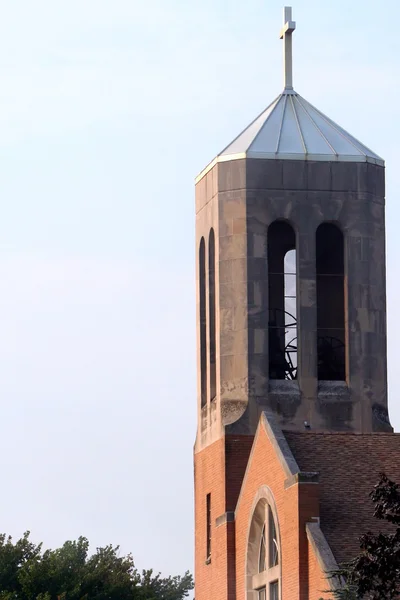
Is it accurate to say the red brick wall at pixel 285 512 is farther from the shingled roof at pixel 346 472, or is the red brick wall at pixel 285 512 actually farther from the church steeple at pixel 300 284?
the church steeple at pixel 300 284

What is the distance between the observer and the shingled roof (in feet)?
120

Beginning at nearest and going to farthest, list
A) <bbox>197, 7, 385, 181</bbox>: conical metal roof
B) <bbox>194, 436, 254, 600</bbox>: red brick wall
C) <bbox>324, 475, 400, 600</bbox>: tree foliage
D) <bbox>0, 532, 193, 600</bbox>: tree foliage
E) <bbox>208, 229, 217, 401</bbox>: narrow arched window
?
<bbox>324, 475, 400, 600</bbox>: tree foliage < <bbox>194, 436, 254, 600</bbox>: red brick wall < <bbox>197, 7, 385, 181</bbox>: conical metal roof < <bbox>208, 229, 217, 401</bbox>: narrow arched window < <bbox>0, 532, 193, 600</bbox>: tree foliage

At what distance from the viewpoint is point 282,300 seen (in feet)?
154

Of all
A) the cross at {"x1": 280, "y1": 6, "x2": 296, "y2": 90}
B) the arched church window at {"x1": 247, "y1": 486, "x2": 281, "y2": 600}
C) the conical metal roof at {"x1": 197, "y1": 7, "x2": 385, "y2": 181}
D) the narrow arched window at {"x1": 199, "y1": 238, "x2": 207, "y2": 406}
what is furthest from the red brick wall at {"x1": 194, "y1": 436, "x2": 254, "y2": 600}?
the cross at {"x1": 280, "y1": 6, "x2": 296, "y2": 90}

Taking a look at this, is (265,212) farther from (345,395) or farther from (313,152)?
(345,395)

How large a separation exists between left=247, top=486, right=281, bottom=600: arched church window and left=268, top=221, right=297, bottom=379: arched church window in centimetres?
559

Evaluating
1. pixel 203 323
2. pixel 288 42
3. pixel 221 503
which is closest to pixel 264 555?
pixel 221 503

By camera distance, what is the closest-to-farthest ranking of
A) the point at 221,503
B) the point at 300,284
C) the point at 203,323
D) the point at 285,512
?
the point at 285,512, the point at 221,503, the point at 300,284, the point at 203,323

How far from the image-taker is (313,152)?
46125 mm

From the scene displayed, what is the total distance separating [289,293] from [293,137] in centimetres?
394

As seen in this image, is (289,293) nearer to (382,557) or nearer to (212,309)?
(212,309)

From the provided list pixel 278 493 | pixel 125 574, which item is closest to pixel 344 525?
pixel 278 493

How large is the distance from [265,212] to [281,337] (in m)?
3.16

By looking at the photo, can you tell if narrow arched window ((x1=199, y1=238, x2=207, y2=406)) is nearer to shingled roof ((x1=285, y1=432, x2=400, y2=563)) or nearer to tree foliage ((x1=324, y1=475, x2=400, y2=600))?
shingled roof ((x1=285, y1=432, x2=400, y2=563))
